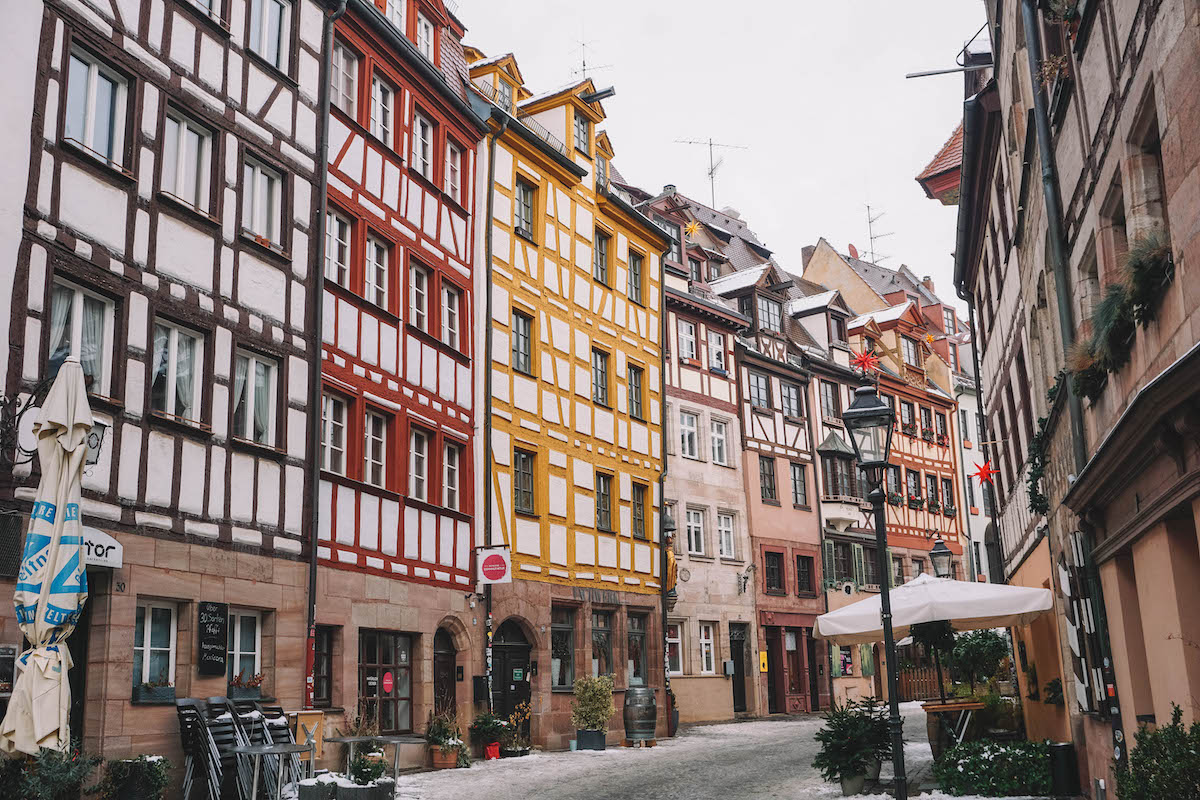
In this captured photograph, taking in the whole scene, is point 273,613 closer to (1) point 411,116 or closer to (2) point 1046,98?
(1) point 411,116

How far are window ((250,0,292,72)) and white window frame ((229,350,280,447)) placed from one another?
3865 mm

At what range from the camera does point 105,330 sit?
42.0 ft

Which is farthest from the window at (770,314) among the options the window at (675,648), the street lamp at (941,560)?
the street lamp at (941,560)

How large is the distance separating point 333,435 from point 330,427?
0.51ft

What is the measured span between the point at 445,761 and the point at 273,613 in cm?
431

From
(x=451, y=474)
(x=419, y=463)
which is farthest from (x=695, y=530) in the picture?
(x=419, y=463)

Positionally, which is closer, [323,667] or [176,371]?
[176,371]

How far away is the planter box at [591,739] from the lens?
21483mm

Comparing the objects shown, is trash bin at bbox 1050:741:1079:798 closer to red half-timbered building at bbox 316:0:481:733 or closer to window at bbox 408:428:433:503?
red half-timbered building at bbox 316:0:481:733

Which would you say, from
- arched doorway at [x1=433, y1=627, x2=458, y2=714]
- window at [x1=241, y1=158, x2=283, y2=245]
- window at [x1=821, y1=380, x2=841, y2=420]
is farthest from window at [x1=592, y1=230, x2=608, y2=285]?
window at [x1=821, y1=380, x2=841, y2=420]

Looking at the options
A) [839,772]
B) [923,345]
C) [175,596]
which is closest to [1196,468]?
[839,772]

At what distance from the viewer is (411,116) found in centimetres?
1995

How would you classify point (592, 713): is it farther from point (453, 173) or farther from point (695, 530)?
point (695, 530)

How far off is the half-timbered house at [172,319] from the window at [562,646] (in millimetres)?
8197
